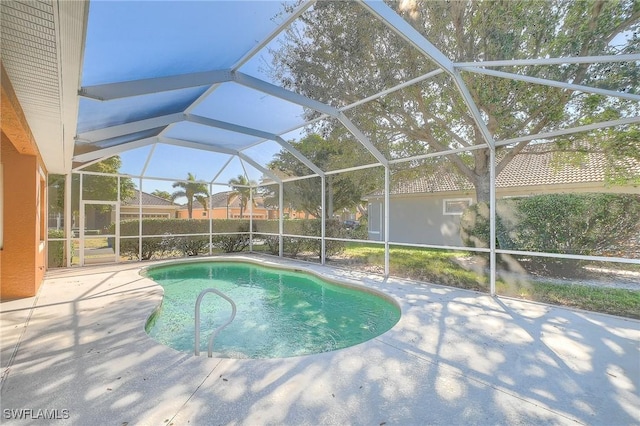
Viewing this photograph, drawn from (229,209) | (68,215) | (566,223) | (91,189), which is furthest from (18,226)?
(566,223)

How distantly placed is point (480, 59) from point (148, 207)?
12.1 meters

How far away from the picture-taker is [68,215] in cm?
980

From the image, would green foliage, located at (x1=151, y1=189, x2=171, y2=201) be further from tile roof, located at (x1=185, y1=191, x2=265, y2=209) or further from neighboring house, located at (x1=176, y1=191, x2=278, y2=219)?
neighboring house, located at (x1=176, y1=191, x2=278, y2=219)

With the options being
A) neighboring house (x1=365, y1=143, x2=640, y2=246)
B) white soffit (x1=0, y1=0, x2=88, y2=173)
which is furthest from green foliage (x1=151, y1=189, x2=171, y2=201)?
neighboring house (x1=365, y1=143, x2=640, y2=246)

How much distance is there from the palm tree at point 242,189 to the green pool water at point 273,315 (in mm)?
5101

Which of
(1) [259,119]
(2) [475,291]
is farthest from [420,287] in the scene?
(1) [259,119]

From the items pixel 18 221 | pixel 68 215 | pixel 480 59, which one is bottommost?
pixel 18 221

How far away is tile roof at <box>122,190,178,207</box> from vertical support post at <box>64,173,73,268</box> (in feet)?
5.53

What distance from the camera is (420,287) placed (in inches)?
276

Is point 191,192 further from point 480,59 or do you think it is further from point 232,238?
point 480,59

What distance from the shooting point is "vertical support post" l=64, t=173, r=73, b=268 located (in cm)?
973

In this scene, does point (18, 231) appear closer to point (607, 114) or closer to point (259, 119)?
point (259, 119)

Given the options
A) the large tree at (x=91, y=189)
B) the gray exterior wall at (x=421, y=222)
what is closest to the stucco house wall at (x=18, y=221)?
the large tree at (x=91, y=189)

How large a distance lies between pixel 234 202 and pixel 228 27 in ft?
35.2
